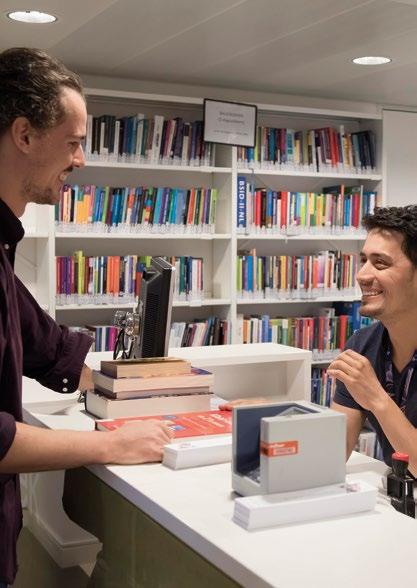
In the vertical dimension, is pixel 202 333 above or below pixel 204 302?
below

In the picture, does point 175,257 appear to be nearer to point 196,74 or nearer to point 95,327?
point 95,327

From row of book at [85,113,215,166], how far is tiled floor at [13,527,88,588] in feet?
9.70

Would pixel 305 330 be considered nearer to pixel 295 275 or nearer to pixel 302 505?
pixel 295 275

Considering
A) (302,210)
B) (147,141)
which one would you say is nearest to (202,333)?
(302,210)

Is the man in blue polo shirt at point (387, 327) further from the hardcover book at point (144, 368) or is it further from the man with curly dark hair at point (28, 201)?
the man with curly dark hair at point (28, 201)

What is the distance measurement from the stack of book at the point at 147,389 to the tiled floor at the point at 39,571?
40 cm

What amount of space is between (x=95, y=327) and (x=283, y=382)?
2056 mm

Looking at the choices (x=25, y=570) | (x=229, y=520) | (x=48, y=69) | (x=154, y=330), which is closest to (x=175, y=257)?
(x=154, y=330)

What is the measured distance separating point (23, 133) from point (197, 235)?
3.49 meters

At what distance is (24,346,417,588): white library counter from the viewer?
114cm

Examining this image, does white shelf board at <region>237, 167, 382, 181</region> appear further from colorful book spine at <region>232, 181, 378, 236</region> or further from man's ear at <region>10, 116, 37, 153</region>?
man's ear at <region>10, 116, 37, 153</region>

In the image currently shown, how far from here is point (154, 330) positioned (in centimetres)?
241

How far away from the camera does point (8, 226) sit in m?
1.59

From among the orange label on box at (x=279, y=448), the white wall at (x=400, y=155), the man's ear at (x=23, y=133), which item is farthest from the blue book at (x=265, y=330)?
the orange label on box at (x=279, y=448)
